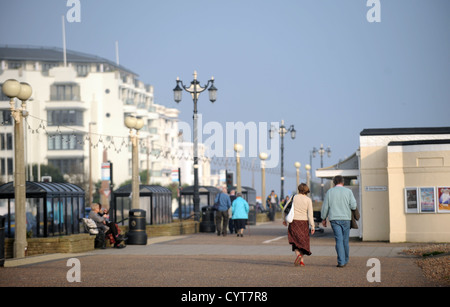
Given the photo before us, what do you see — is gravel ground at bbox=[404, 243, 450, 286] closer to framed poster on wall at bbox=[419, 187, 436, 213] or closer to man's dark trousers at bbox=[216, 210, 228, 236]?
framed poster on wall at bbox=[419, 187, 436, 213]

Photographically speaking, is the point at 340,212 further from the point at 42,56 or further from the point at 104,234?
the point at 42,56

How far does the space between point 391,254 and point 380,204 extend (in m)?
6.10

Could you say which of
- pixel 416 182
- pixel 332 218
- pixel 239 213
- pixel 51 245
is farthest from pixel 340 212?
pixel 239 213

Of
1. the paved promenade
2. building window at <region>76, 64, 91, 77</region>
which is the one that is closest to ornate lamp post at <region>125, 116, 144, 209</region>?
the paved promenade

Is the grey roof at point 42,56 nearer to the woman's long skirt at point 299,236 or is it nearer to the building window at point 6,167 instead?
the building window at point 6,167

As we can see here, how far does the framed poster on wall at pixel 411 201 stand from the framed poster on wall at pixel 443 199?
0.66 metres

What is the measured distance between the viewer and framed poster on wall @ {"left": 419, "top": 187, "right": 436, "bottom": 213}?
24.3m

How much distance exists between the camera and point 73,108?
4099 inches

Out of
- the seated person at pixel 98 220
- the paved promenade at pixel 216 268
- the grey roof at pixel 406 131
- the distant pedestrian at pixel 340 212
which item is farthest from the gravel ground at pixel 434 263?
the seated person at pixel 98 220

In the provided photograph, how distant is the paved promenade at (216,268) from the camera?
43.3 ft
